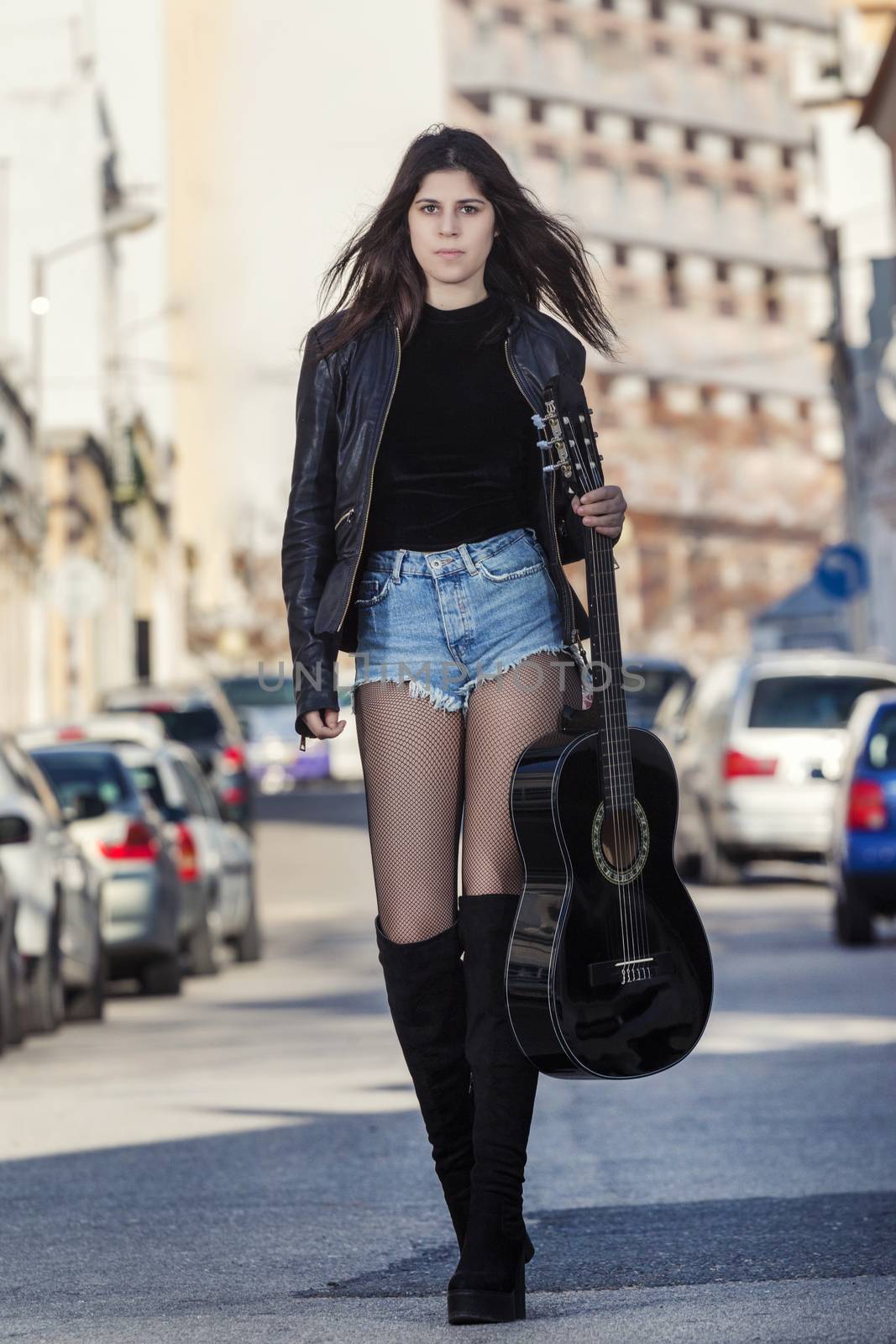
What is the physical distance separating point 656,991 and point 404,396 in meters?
1.11

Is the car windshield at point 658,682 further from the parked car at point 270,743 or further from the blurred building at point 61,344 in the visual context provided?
the parked car at point 270,743

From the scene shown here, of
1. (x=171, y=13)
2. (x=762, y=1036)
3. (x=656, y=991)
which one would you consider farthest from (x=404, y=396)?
(x=171, y=13)

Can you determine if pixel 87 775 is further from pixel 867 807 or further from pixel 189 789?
pixel 867 807

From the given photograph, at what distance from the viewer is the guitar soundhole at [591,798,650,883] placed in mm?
5188

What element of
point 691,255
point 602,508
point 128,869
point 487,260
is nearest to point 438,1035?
point 602,508

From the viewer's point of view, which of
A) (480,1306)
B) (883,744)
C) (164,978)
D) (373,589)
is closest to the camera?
(480,1306)

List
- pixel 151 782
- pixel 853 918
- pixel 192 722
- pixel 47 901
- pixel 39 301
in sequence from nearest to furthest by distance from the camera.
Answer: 1. pixel 47 901
2. pixel 853 918
3. pixel 151 782
4. pixel 192 722
5. pixel 39 301

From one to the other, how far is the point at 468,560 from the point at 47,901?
883 cm

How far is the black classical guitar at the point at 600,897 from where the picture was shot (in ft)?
16.9

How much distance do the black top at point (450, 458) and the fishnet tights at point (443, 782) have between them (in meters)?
0.26

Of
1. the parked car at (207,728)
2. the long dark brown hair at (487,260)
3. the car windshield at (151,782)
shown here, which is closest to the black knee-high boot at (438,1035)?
the long dark brown hair at (487,260)

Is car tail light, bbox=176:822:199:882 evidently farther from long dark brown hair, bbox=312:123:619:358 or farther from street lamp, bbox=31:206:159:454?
street lamp, bbox=31:206:159:454

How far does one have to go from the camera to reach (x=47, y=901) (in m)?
13.9

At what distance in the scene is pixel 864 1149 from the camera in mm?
8070
